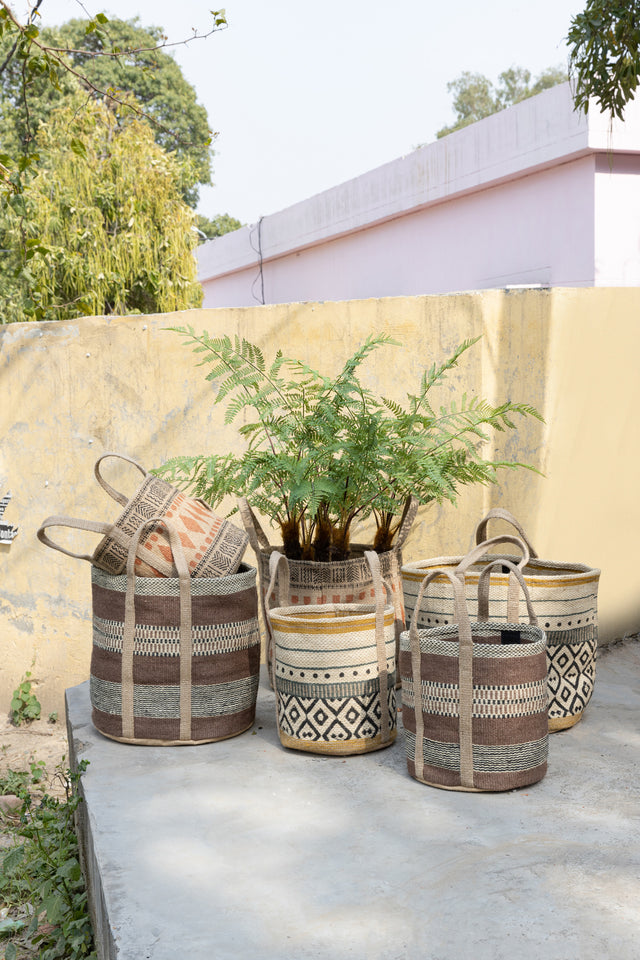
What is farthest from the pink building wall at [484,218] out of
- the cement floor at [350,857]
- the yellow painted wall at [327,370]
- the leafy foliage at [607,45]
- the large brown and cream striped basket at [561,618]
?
the cement floor at [350,857]

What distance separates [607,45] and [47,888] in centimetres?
425

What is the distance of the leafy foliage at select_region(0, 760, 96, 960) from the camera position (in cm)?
233

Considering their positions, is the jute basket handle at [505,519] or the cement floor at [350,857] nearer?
the cement floor at [350,857]

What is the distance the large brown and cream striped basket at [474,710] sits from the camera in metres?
2.32

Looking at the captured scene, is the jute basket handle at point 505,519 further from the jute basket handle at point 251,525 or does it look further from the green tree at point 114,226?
the green tree at point 114,226

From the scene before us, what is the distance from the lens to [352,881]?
6.38 ft

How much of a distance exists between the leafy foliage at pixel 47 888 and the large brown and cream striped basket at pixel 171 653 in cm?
25

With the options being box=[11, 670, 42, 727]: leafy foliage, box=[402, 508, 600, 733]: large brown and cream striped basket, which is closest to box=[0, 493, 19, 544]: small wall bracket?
box=[11, 670, 42, 727]: leafy foliage

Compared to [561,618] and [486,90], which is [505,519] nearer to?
[561,618]

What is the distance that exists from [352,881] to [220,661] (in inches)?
35.2

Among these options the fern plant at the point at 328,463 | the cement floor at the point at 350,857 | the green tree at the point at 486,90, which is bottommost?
the cement floor at the point at 350,857

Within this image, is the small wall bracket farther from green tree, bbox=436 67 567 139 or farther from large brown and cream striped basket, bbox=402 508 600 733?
green tree, bbox=436 67 567 139

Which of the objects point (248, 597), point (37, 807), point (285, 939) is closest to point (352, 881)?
point (285, 939)

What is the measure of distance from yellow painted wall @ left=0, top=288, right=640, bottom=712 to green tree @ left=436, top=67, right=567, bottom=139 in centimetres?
4298
